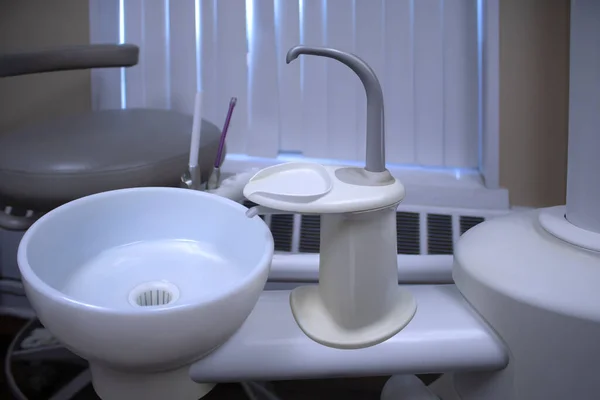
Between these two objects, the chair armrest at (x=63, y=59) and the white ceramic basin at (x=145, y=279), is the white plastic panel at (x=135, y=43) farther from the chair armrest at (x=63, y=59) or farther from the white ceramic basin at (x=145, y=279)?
the white ceramic basin at (x=145, y=279)

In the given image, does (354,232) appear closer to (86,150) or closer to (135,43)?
(86,150)

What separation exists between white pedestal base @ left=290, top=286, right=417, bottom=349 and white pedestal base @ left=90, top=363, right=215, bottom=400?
0.15 m

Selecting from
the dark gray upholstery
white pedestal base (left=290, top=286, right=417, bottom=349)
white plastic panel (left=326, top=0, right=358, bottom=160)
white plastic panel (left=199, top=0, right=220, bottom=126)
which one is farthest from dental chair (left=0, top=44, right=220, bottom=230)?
white pedestal base (left=290, top=286, right=417, bottom=349)

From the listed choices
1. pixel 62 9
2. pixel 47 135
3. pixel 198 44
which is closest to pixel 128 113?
pixel 47 135

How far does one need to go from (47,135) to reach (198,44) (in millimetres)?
552

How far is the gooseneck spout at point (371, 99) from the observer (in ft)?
1.93

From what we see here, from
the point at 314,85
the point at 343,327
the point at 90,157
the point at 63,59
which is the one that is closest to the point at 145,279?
the point at 343,327

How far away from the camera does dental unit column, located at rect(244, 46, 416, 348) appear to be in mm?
561

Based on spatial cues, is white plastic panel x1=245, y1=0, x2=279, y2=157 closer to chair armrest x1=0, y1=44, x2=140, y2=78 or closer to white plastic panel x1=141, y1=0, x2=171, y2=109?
white plastic panel x1=141, y1=0, x2=171, y2=109

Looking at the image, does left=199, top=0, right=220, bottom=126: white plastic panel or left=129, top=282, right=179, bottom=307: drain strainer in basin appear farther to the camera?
left=199, top=0, right=220, bottom=126: white plastic panel

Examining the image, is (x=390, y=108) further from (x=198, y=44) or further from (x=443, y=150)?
(x=198, y=44)

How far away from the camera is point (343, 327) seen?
2.04 feet

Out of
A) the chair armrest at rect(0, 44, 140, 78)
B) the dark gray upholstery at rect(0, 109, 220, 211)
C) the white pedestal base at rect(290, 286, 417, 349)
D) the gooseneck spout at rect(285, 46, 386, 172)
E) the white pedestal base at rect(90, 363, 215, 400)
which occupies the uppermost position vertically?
the chair armrest at rect(0, 44, 140, 78)

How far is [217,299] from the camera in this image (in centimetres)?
48
